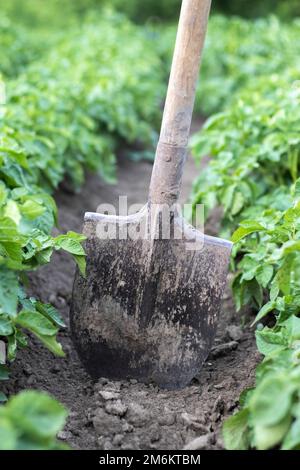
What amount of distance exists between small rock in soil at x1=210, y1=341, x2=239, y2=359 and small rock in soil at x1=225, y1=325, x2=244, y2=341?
8 centimetres

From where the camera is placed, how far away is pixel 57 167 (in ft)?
13.3

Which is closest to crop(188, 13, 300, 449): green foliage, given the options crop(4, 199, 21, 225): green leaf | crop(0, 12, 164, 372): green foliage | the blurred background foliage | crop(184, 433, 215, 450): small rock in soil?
crop(184, 433, 215, 450): small rock in soil

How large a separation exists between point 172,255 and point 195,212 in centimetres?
108

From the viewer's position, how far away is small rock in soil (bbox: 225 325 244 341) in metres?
3.14

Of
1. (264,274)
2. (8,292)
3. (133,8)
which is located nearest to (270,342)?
(264,274)

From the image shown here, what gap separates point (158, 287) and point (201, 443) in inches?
28.7

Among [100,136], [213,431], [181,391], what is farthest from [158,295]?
[100,136]

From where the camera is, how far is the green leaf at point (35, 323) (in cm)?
224

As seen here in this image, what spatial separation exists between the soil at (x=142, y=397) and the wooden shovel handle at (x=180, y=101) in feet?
2.27

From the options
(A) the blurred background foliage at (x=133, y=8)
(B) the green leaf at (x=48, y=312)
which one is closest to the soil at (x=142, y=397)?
(B) the green leaf at (x=48, y=312)

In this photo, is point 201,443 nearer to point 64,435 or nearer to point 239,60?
point 64,435

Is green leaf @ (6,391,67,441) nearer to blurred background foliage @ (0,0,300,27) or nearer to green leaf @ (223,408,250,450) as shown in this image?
green leaf @ (223,408,250,450)

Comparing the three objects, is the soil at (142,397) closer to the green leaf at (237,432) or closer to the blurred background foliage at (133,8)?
the green leaf at (237,432)
